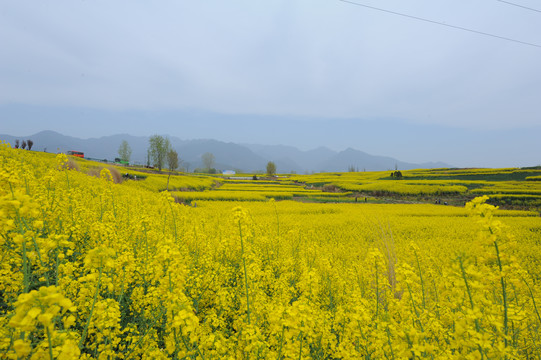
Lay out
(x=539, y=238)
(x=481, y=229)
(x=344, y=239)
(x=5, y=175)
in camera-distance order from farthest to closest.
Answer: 1. (x=539, y=238)
2. (x=344, y=239)
3. (x=5, y=175)
4. (x=481, y=229)

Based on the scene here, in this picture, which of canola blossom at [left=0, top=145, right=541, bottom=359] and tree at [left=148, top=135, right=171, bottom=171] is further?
tree at [left=148, top=135, right=171, bottom=171]

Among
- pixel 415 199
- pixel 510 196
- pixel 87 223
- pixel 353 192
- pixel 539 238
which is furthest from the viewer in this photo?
pixel 353 192

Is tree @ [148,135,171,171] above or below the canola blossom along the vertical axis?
above

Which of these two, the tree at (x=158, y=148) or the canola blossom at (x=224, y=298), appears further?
the tree at (x=158, y=148)

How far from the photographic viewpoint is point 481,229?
8.47ft

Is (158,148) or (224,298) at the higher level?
(158,148)

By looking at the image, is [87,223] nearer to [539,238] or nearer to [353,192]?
[539,238]

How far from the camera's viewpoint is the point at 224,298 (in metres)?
3.40

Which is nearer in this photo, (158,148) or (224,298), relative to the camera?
(224,298)

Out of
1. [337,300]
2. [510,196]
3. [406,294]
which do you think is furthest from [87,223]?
[510,196]

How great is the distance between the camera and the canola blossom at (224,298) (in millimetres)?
2018

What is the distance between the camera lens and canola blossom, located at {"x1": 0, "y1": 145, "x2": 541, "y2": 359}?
2.02 metres

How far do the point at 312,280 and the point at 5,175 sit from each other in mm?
4400

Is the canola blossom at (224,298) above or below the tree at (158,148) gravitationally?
below
